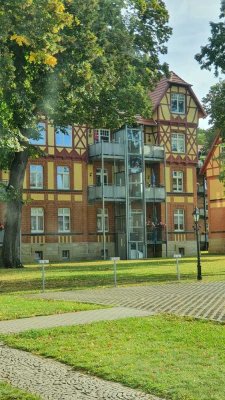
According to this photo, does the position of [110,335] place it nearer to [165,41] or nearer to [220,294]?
[220,294]

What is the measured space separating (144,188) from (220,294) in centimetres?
3188

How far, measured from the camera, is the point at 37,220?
44.9 m

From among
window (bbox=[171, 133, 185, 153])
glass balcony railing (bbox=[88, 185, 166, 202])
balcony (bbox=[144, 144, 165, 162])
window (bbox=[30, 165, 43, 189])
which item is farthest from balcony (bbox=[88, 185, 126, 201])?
window (bbox=[171, 133, 185, 153])

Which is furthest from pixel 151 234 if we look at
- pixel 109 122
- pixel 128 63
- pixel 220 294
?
pixel 220 294

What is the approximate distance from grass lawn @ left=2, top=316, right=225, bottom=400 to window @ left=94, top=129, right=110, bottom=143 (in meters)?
37.1

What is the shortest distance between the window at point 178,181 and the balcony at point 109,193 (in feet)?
19.8

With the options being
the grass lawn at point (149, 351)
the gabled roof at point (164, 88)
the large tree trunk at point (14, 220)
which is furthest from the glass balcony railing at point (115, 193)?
the grass lawn at point (149, 351)

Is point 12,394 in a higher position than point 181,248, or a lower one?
lower

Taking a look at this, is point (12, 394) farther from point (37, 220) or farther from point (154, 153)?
point (154, 153)

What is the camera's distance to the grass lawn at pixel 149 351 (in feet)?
20.4

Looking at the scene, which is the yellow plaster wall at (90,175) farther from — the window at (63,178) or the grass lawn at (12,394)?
the grass lawn at (12,394)

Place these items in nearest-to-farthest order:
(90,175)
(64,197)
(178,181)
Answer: (64,197)
(90,175)
(178,181)

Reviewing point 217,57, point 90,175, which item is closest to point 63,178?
point 90,175

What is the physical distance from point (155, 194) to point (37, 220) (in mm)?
9969
